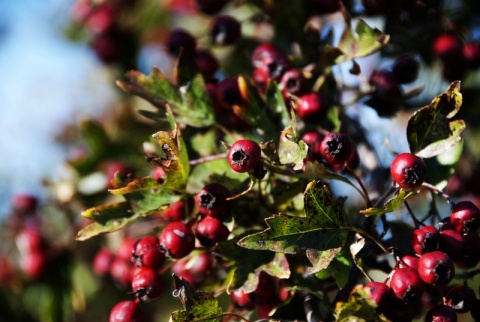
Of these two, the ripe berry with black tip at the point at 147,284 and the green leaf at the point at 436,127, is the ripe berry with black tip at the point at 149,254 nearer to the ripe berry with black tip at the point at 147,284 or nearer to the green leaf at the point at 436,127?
the ripe berry with black tip at the point at 147,284

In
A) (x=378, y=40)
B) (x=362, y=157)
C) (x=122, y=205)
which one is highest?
(x=378, y=40)

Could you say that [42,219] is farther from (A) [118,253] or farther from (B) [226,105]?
(B) [226,105]

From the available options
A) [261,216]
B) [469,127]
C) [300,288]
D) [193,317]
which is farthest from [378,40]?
[469,127]

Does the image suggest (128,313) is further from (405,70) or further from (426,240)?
(405,70)

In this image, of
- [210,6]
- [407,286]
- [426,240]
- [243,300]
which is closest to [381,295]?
[407,286]

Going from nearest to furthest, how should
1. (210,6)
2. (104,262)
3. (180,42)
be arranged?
1. (180,42)
2. (210,6)
3. (104,262)

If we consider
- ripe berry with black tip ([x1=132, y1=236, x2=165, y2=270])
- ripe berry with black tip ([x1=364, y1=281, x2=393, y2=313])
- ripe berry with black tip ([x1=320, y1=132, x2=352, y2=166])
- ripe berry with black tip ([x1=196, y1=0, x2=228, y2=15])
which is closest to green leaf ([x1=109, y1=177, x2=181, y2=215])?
ripe berry with black tip ([x1=132, y1=236, x2=165, y2=270])
